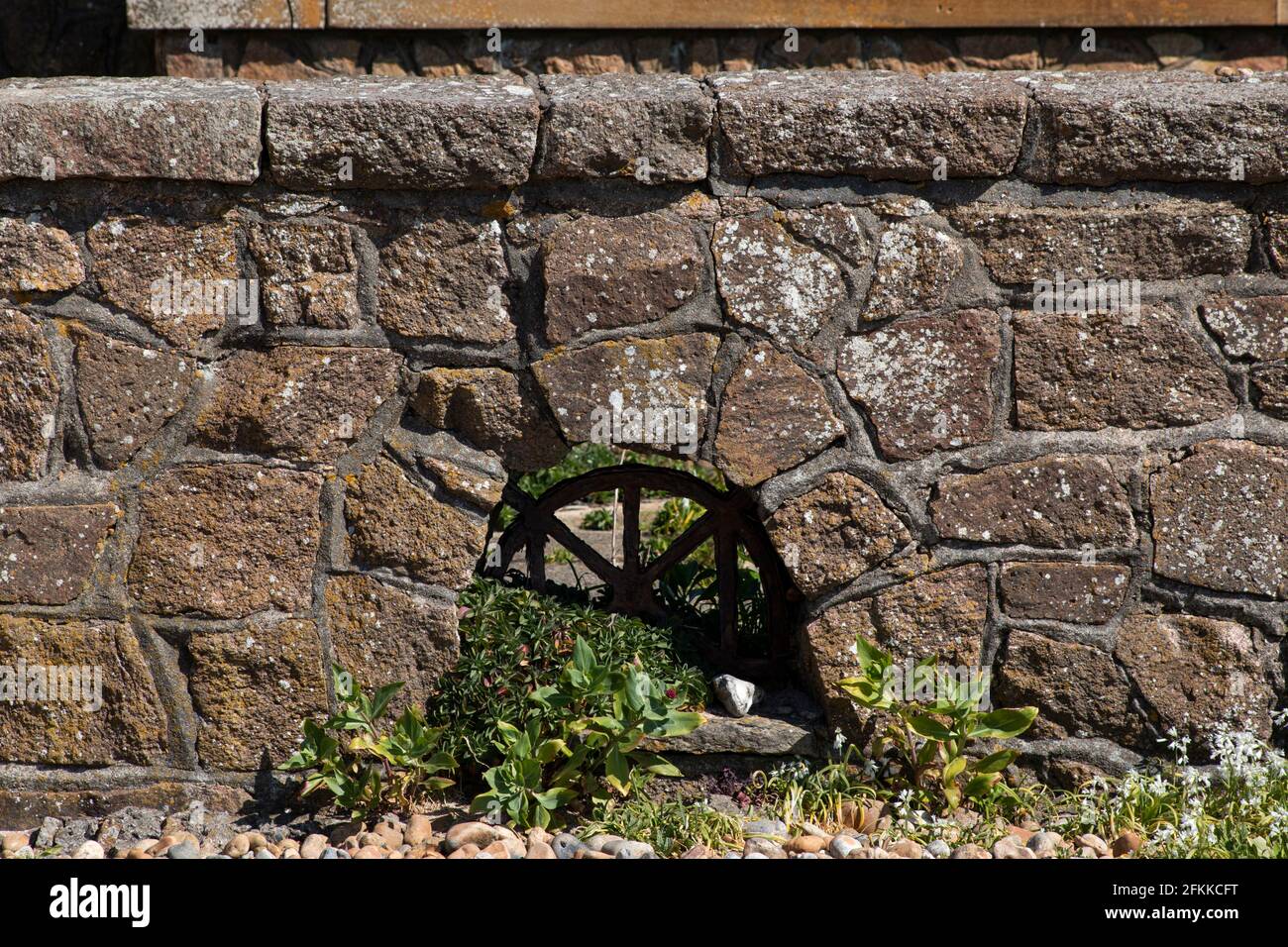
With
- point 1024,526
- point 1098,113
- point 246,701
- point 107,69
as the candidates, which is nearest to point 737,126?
point 1098,113

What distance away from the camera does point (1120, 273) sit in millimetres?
2664

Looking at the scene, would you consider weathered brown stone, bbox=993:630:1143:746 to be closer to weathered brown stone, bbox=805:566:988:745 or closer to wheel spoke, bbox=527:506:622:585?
weathered brown stone, bbox=805:566:988:745

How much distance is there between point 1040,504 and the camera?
8.91 feet

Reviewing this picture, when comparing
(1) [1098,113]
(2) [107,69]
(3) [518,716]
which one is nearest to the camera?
(1) [1098,113]

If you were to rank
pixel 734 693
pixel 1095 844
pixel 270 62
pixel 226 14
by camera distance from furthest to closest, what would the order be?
pixel 270 62 → pixel 226 14 → pixel 734 693 → pixel 1095 844

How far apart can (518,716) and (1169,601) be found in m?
1.50

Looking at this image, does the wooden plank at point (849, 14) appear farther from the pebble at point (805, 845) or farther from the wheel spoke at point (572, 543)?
the pebble at point (805, 845)

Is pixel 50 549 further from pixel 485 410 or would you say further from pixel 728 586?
pixel 728 586

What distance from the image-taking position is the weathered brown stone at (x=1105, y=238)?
2633mm

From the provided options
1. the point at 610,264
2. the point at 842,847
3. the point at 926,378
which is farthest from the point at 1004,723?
the point at 610,264

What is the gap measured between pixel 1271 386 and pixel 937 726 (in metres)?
1.06

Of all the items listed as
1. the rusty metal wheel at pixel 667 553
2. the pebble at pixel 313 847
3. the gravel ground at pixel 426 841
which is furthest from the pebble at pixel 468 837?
the rusty metal wheel at pixel 667 553

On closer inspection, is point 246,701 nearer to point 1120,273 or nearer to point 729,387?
point 729,387

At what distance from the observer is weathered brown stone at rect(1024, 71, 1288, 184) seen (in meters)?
2.57
